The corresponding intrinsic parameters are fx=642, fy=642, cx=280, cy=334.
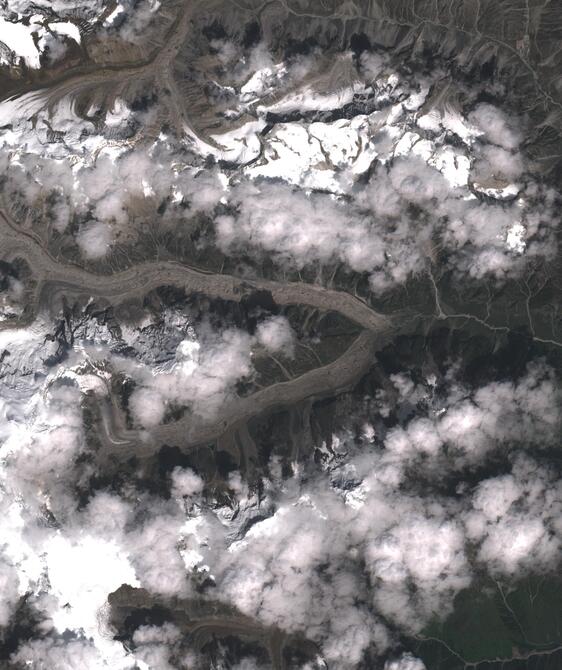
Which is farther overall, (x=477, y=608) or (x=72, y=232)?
(x=72, y=232)

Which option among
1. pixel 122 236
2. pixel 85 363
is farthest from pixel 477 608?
pixel 122 236

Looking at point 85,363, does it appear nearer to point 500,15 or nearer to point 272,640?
point 272,640

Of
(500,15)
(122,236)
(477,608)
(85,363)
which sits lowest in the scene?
(477,608)

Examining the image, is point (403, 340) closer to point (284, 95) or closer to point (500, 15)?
point (284, 95)

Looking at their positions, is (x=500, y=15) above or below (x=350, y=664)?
above

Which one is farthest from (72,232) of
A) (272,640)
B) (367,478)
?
(272,640)

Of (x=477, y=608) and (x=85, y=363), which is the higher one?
(x=85, y=363)
